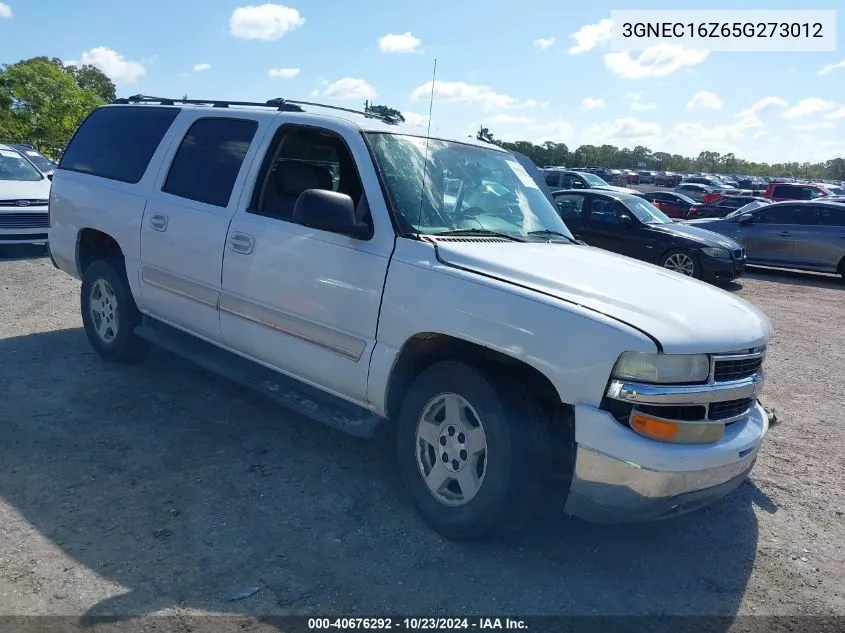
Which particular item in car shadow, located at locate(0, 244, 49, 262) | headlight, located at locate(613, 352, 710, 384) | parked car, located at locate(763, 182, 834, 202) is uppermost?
parked car, located at locate(763, 182, 834, 202)

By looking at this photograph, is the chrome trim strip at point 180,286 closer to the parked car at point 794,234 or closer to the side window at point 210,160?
the side window at point 210,160

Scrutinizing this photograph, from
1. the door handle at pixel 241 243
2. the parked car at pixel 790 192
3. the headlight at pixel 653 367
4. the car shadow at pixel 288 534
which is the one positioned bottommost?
the car shadow at pixel 288 534

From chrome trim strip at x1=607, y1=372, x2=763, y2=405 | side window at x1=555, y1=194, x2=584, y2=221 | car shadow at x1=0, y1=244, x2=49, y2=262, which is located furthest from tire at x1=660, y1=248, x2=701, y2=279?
car shadow at x1=0, y1=244, x2=49, y2=262

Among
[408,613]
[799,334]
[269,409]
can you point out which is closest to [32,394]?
[269,409]

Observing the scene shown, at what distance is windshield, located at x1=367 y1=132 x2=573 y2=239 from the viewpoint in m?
4.00

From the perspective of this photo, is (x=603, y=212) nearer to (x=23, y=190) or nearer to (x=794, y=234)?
(x=794, y=234)

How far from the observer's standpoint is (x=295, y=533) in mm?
3646

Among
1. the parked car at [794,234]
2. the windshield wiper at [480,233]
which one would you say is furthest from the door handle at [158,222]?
the parked car at [794,234]

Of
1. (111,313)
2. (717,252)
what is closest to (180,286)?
(111,313)

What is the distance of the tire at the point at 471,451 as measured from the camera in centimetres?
333

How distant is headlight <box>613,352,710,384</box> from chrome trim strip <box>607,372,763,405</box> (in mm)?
31

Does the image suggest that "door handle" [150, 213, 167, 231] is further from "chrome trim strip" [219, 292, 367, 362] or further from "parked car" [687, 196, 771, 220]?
"parked car" [687, 196, 771, 220]

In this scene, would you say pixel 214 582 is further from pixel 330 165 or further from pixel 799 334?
pixel 799 334

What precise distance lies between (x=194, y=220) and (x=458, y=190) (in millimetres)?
A: 1822
